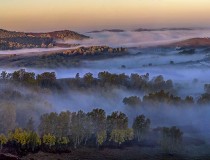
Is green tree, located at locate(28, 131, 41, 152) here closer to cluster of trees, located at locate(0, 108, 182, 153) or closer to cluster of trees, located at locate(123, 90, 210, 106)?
cluster of trees, located at locate(0, 108, 182, 153)

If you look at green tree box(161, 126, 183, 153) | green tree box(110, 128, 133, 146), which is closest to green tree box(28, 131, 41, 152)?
green tree box(110, 128, 133, 146)

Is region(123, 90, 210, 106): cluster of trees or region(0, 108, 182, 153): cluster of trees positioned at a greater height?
region(123, 90, 210, 106): cluster of trees

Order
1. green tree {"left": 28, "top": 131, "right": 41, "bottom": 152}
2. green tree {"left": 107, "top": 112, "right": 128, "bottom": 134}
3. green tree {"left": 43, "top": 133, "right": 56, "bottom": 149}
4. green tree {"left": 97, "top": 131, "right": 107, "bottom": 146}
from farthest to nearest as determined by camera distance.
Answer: green tree {"left": 107, "top": 112, "right": 128, "bottom": 134} → green tree {"left": 97, "top": 131, "right": 107, "bottom": 146} → green tree {"left": 43, "top": 133, "right": 56, "bottom": 149} → green tree {"left": 28, "top": 131, "right": 41, "bottom": 152}

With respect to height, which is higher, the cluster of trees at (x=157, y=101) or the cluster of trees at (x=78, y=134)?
the cluster of trees at (x=157, y=101)

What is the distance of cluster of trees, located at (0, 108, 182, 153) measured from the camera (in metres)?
105

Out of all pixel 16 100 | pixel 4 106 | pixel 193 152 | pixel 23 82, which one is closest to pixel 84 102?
pixel 23 82

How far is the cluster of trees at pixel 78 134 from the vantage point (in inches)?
4126

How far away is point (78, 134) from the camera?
112 m

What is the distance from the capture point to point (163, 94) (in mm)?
165000

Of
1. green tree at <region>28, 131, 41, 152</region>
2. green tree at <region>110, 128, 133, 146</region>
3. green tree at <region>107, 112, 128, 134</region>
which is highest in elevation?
green tree at <region>107, 112, 128, 134</region>

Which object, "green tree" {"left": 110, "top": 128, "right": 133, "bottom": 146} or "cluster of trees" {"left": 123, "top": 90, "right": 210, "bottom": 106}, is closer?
"green tree" {"left": 110, "top": 128, "right": 133, "bottom": 146}

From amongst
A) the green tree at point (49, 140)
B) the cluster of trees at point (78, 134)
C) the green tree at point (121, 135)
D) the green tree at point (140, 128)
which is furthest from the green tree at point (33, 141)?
the green tree at point (140, 128)

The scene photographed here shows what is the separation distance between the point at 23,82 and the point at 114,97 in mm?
37705

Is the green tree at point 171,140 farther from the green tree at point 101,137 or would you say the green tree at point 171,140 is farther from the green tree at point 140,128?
the green tree at point 101,137
